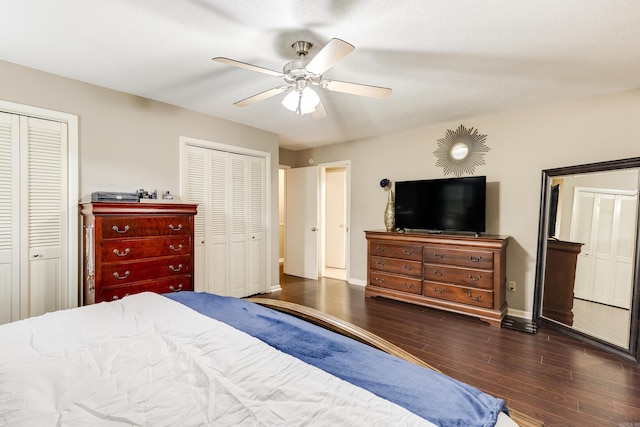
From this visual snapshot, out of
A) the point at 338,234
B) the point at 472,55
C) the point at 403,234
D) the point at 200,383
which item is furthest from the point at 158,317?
the point at 338,234

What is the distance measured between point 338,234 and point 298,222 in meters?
1.23

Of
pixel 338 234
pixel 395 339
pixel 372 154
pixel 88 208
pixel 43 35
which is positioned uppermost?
pixel 43 35

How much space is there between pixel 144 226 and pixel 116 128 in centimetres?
113

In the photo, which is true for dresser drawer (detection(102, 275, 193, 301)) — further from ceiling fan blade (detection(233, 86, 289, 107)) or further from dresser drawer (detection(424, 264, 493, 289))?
dresser drawer (detection(424, 264, 493, 289))

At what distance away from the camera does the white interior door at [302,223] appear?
5.45m

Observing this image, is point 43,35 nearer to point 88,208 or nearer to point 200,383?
point 88,208

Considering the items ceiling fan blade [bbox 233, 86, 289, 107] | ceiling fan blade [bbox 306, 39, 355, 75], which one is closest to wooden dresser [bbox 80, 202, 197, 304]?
ceiling fan blade [bbox 233, 86, 289, 107]

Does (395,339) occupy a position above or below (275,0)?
below

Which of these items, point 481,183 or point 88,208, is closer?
point 88,208

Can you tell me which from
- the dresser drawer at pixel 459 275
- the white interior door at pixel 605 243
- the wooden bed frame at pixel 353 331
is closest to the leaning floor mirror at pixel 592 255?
the white interior door at pixel 605 243

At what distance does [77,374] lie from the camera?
0.99 metres

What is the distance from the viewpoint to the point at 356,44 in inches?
85.4

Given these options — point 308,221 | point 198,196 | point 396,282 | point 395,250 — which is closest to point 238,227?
point 198,196

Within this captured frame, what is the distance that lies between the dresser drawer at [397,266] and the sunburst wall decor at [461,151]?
1.35 metres
